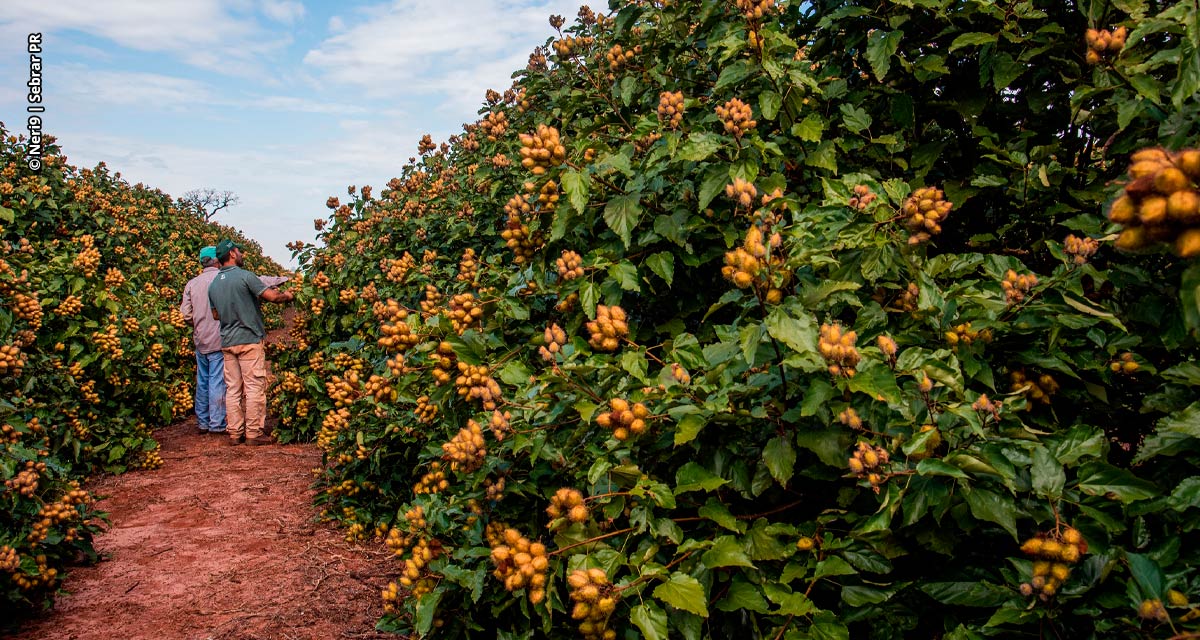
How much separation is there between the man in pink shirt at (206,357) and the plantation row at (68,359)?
1.13ft

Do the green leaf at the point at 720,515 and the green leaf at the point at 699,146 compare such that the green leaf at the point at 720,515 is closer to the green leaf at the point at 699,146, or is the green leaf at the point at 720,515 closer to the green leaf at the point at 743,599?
the green leaf at the point at 743,599

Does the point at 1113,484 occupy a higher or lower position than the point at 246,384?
higher

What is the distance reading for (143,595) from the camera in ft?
13.9

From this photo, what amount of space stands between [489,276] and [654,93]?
1.40 metres

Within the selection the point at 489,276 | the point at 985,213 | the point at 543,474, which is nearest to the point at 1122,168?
the point at 985,213

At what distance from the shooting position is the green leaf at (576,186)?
7.86ft

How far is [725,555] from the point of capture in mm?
1689

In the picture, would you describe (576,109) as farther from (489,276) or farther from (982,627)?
(982,627)

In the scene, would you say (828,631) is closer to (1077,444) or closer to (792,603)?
(792,603)

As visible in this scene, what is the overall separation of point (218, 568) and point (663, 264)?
4.20 metres

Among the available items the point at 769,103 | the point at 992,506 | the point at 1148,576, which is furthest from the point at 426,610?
the point at 769,103

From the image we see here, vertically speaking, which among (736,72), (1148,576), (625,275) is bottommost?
(1148,576)

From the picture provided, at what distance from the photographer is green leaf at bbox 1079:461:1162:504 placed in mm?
1509

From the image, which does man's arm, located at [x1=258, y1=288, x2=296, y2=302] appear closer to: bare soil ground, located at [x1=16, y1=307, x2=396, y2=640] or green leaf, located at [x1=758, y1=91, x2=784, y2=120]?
bare soil ground, located at [x1=16, y1=307, x2=396, y2=640]
